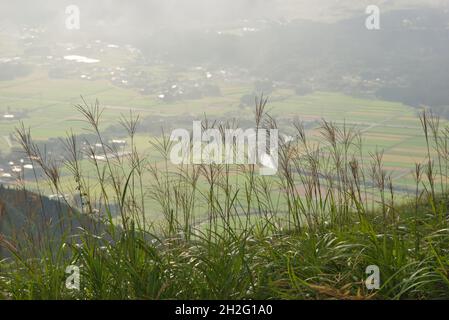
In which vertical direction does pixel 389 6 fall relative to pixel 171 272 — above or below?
above

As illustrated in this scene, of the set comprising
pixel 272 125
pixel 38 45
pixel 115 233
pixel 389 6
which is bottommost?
pixel 115 233

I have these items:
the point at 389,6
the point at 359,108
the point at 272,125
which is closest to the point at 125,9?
the point at 389,6

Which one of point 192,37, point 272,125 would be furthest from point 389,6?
point 272,125

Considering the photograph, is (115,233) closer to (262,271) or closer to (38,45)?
(262,271)

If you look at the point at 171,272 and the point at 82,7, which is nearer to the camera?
the point at 171,272

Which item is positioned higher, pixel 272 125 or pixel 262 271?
pixel 272 125
